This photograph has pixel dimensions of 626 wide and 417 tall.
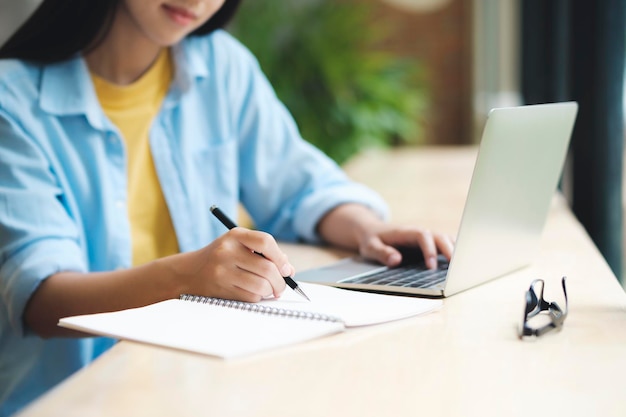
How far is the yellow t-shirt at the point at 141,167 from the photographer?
1415 mm

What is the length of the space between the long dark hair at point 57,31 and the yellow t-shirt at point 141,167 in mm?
91

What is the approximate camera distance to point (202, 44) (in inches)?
62.0

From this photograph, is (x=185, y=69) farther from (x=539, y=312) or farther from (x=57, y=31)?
(x=539, y=312)

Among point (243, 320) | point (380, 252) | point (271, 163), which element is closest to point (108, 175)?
point (271, 163)

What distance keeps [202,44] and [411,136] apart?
3.56m

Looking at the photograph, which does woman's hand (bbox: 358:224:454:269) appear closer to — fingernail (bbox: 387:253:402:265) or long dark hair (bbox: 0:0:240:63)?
fingernail (bbox: 387:253:402:265)

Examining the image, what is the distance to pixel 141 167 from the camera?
1.44 meters

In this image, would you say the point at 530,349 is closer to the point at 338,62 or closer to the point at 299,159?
the point at 299,159

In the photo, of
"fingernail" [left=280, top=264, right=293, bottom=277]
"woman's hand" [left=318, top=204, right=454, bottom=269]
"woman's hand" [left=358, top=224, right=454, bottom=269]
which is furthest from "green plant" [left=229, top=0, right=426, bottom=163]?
"fingernail" [left=280, top=264, right=293, bottom=277]

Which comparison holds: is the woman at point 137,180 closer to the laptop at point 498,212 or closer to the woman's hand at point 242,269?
the woman's hand at point 242,269

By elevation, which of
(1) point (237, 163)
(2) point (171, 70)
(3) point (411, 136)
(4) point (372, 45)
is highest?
(2) point (171, 70)

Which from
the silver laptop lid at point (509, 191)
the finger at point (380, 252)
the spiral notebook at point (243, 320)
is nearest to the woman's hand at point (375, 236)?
the finger at point (380, 252)

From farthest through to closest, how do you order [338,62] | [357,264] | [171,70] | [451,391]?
[338,62] → [171,70] → [357,264] → [451,391]

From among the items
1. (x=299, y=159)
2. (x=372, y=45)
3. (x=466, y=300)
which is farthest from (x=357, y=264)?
(x=372, y=45)
